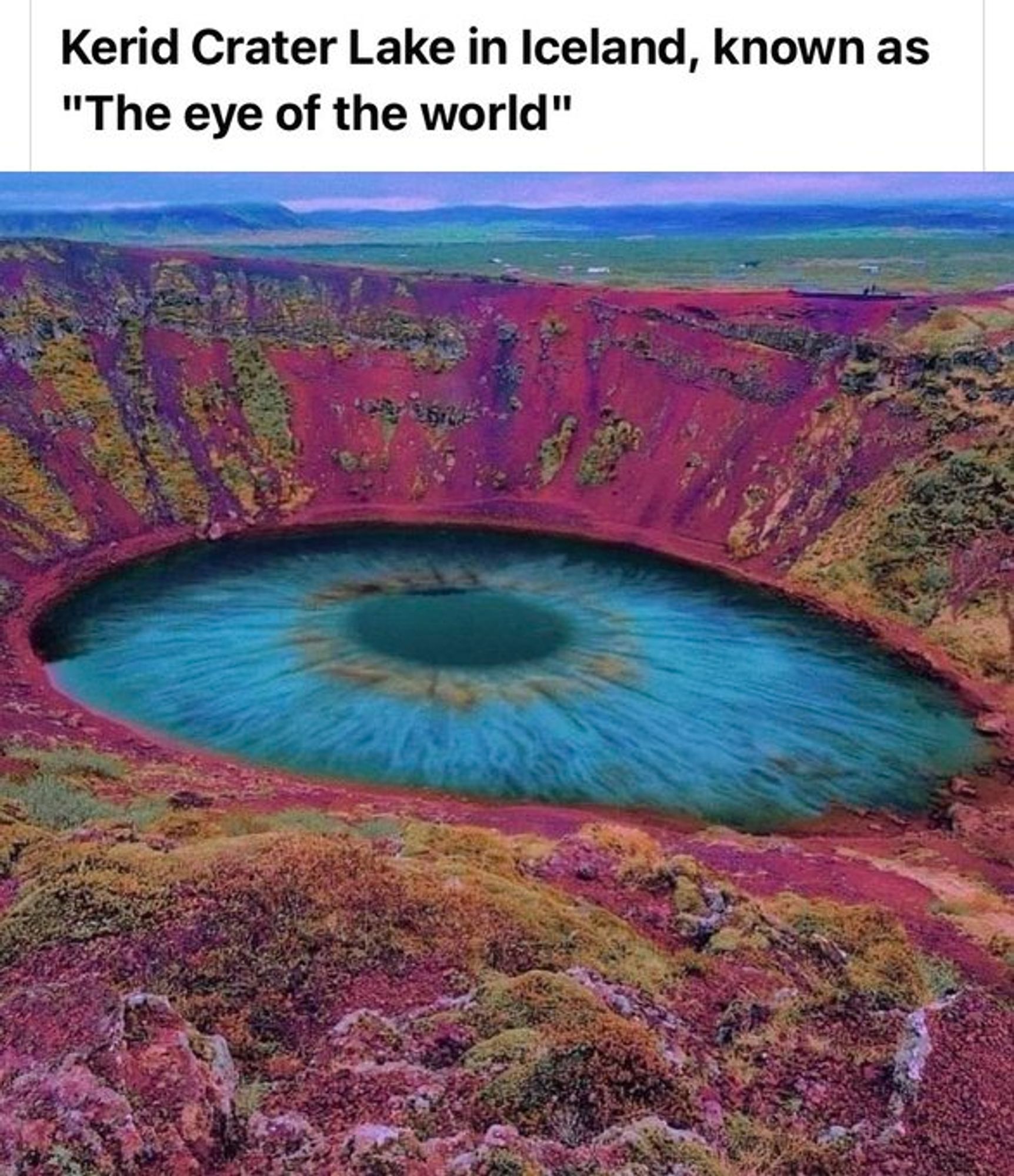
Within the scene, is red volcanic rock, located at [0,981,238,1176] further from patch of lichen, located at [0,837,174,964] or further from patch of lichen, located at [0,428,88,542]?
patch of lichen, located at [0,428,88,542]

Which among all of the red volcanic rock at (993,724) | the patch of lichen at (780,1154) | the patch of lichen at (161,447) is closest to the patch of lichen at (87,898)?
the patch of lichen at (780,1154)

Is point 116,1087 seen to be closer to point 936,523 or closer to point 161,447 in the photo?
point 936,523

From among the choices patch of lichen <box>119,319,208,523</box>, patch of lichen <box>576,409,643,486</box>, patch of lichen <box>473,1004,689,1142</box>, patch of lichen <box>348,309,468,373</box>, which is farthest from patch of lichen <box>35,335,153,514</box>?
patch of lichen <box>473,1004,689,1142</box>

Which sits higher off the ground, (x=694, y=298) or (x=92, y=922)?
(x=694, y=298)

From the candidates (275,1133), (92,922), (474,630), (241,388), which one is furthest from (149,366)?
(275,1133)

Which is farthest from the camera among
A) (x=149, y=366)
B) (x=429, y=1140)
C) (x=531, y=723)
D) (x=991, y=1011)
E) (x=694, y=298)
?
(x=694, y=298)

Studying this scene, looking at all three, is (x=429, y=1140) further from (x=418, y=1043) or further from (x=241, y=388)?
(x=241, y=388)

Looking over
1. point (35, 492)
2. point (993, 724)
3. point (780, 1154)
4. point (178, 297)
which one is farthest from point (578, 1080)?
point (178, 297)
